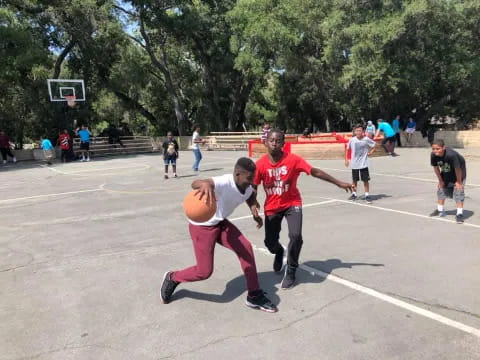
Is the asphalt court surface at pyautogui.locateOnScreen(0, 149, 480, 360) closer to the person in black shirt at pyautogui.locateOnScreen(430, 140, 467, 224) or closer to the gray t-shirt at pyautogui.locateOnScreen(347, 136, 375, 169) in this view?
the person in black shirt at pyautogui.locateOnScreen(430, 140, 467, 224)

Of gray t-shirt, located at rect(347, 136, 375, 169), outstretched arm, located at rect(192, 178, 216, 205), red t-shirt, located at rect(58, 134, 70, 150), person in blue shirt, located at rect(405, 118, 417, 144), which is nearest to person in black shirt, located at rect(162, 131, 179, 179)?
gray t-shirt, located at rect(347, 136, 375, 169)

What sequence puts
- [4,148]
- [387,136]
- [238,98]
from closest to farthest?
[387,136] → [4,148] → [238,98]

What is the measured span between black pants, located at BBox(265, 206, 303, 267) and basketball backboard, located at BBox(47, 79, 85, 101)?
2178 cm

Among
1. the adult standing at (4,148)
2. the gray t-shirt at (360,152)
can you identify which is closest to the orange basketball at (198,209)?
the gray t-shirt at (360,152)

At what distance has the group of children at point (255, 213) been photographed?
4.04 metres

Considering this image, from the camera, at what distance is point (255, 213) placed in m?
4.43

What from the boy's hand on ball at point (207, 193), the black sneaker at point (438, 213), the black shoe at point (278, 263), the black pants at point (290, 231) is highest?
the boy's hand on ball at point (207, 193)

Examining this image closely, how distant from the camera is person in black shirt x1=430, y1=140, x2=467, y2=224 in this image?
722 centimetres

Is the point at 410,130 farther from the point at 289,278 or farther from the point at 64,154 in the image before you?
the point at 289,278

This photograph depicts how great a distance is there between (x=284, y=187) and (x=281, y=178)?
0.11 meters

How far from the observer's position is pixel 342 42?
81.5ft

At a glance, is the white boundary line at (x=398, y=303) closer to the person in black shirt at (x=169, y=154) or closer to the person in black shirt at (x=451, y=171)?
the person in black shirt at (x=451, y=171)

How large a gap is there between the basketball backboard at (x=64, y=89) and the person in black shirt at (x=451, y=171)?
2100 cm

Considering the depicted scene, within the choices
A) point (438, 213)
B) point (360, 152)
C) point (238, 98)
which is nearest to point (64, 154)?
point (238, 98)
